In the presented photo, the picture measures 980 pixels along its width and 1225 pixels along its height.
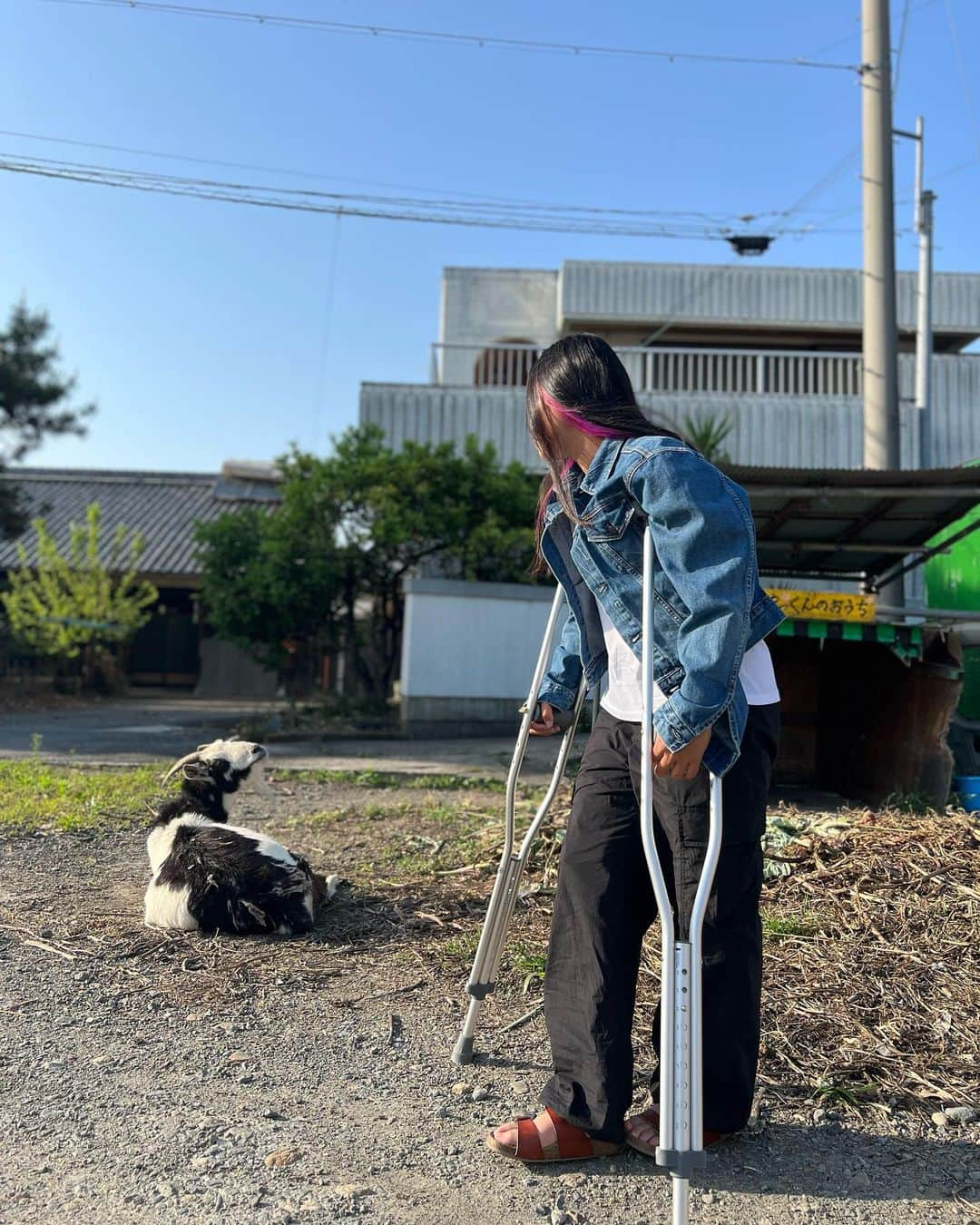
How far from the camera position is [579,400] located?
2.36m

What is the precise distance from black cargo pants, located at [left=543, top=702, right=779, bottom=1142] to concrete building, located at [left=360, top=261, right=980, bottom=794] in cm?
973

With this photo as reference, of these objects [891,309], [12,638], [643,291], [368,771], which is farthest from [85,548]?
[891,309]

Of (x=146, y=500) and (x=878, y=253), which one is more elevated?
(x=146, y=500)

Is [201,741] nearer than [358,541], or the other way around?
[201,741]

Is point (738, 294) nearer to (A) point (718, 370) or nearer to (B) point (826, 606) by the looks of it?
(A) point (718, 370)

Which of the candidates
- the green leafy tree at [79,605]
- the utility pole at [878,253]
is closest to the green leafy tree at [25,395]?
the green leafy tree at [79,605]

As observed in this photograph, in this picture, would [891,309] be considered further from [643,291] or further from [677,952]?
[643,291]

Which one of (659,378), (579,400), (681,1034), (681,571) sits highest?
(659,378)

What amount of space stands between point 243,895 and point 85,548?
1733 centimetres

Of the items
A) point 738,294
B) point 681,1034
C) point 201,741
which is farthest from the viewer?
point 738,294

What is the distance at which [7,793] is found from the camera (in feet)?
21.6

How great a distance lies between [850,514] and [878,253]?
350cm

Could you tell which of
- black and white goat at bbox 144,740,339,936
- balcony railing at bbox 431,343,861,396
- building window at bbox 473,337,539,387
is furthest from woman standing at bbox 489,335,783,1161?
building window at bbox 473,337,539,387

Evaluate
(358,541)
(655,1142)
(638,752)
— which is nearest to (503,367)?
(358,541)
